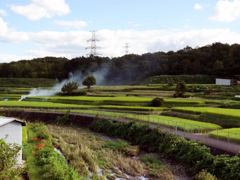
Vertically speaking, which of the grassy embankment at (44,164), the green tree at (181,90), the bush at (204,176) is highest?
the green tree at (181,90)

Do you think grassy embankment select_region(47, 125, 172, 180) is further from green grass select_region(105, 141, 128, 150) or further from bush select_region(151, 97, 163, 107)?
bush select_region(151, 97, 163, 107)

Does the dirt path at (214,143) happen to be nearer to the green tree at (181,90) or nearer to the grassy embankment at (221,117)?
the grassy embankment at (221,117)

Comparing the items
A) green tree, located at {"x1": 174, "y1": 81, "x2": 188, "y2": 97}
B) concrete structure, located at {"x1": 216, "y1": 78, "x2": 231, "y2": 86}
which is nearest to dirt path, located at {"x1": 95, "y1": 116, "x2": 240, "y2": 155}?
green tree, located at {"x1": 174, "y1": 81, "x2": 188, "y2": 97}

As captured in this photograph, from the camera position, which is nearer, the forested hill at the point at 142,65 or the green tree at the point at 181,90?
the green tree at the point at 181,90

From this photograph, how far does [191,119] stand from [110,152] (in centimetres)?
1190

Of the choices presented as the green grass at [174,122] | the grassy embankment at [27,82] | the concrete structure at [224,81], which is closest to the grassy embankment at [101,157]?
the green grass at [174,122]

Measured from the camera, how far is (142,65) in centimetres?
10975

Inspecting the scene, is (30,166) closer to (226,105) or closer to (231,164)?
(231,164)

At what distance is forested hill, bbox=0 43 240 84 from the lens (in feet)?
312

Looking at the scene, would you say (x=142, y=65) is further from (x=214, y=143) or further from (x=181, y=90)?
(x=214, y=143)

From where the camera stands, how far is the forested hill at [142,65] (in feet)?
312

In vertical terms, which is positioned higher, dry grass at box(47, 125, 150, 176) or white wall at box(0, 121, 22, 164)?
white wall at box(0, 121, 22, 164)

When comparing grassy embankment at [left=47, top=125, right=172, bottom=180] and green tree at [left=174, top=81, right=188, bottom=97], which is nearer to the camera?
grassy embankment at [left=47, top=125, right=172, bottom=180]

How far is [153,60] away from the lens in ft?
368
